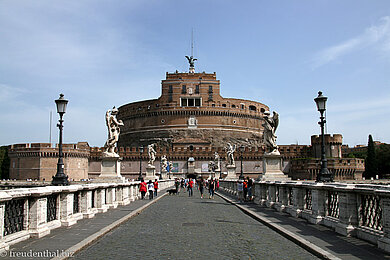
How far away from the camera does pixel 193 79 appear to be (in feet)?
310

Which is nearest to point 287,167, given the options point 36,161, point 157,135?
point 157,135

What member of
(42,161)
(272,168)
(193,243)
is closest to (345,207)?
(193,243)

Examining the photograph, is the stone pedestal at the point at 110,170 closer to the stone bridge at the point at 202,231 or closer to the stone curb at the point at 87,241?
the stone bridge at the point at 202,231

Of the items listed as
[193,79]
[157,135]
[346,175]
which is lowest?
[346,175]

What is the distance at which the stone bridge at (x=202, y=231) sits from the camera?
260 inches

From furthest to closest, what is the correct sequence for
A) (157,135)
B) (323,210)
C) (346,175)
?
1. (157,135)
2. (346,175)
3. (323,210)

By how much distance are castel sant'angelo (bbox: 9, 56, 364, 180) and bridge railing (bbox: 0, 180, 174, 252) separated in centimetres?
6309

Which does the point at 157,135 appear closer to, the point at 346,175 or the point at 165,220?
the point at 346,175

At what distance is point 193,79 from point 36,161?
4013 centimetres

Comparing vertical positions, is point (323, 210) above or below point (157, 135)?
below

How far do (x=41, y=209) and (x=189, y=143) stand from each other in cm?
7887

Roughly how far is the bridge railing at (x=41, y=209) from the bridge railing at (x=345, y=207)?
597 cm

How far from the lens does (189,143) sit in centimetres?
8669

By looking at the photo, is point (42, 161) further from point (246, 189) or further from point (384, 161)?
point (384, 161)
